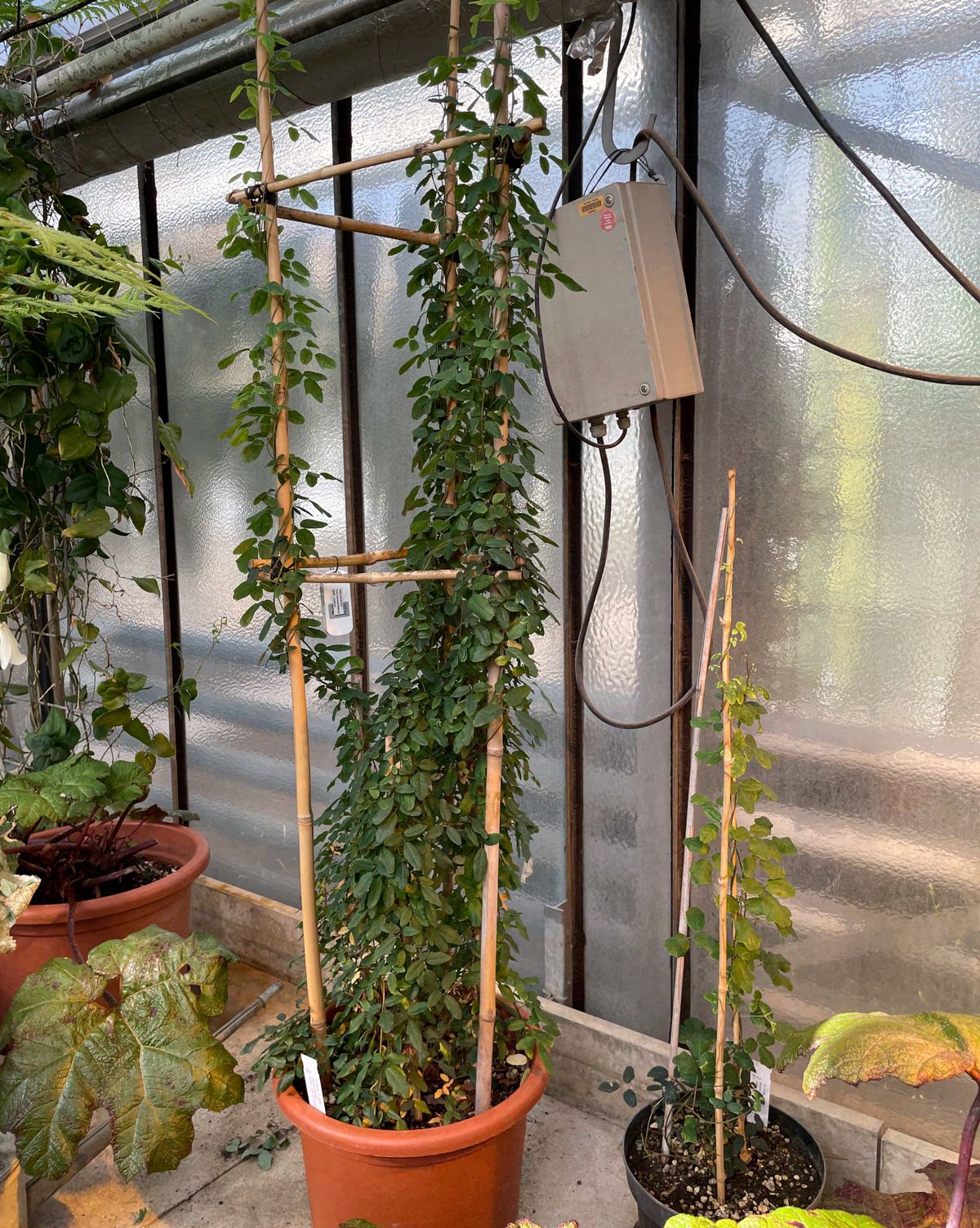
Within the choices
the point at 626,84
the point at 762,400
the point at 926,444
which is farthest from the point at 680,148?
the point at 926,444

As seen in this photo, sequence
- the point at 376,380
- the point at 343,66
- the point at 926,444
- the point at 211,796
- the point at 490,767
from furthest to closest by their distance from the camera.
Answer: the point at 211,796 → the point at 376,380 → the point at 343,66 → the point at 926,444 → the point at 490,767

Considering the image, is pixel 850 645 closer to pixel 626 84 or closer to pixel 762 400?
pixel 762 400

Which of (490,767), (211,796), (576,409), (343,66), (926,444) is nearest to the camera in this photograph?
(490,767)

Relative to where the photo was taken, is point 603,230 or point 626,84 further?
point 626,84

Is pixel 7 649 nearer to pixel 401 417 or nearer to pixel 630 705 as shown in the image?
pixel 401 417

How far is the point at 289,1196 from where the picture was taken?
197 centimetres

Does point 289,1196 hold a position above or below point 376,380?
below

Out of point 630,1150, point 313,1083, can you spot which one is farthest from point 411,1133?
point 630,1150

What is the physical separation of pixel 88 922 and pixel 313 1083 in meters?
0.81

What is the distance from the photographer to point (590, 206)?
1769 mm

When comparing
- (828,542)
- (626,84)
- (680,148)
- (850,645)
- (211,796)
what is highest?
(626,84)

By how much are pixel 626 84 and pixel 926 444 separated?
3.05 ft

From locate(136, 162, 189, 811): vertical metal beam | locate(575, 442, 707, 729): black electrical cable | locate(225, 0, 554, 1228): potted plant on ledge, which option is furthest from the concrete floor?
locate(136, 162, 189, 811): vertical metal beam

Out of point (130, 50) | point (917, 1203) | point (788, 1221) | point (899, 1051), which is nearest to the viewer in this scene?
point (788, 1221)
